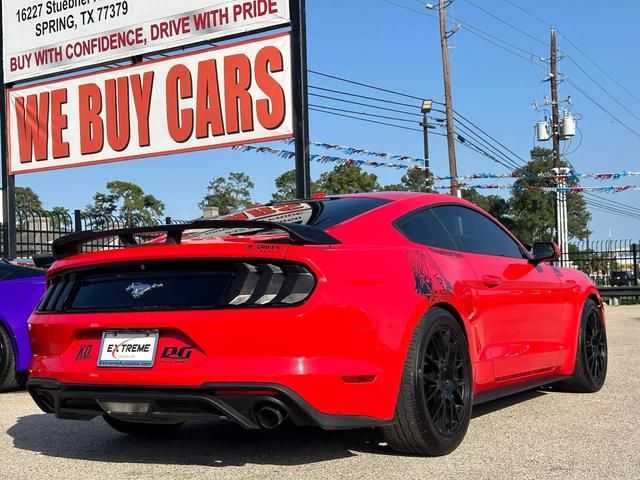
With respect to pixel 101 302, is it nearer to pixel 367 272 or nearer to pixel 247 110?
pixel 367 272

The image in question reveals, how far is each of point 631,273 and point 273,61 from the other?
1852cm

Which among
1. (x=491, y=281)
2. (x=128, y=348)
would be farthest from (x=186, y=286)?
(x=491, y=281)

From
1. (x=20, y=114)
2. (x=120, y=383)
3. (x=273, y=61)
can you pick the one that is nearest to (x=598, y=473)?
(x=120, y=383)

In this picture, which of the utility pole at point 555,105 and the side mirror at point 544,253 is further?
the utility pole at point 555,105

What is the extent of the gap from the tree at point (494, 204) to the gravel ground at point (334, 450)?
Result: 7162 cm

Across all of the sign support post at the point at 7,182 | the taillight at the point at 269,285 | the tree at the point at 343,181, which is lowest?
the taillight at the point at 269,285

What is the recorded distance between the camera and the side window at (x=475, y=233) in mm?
4992

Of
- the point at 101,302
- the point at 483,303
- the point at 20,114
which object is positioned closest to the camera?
the point at 101,302

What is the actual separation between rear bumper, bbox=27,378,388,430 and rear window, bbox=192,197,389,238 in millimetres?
847

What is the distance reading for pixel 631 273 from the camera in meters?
25.2

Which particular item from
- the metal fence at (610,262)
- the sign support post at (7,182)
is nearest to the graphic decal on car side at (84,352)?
the sign support post at (7,182)

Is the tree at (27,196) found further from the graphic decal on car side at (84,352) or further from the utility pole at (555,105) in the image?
the graphic decal on car side at (84,352)

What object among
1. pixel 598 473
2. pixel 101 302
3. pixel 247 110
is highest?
pixel 247 110

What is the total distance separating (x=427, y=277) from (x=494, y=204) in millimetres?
78482
